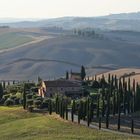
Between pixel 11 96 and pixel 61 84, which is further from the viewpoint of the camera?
pixel 61 84

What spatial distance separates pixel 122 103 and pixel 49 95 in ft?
69.8

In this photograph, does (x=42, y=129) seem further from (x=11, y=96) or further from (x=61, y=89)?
(x=61, y=89)

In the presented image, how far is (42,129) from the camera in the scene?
3135 inches

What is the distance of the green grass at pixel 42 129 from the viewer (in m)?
74.7

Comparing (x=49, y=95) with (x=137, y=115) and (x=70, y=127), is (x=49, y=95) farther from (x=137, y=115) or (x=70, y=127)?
(x=70, y=127)

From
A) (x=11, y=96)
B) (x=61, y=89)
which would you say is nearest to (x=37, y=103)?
(x=11, y=96)

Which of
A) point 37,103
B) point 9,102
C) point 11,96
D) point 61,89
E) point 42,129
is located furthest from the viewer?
point 61,89

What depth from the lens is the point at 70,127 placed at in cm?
8250

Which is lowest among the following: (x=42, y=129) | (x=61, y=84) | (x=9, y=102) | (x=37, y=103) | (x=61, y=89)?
(x=9, y=102)

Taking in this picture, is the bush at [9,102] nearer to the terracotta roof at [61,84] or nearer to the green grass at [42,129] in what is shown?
the terracotta roof at [61,84]

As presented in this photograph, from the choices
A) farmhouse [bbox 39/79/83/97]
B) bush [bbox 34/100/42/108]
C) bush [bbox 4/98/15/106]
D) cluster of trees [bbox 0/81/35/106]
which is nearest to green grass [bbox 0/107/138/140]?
bush [bbox 34/100/42/108]

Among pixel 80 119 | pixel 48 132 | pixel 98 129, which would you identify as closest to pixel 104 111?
pixel 80 119

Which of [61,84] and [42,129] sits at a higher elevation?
[42,129]

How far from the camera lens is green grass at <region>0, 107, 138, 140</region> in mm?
74688
